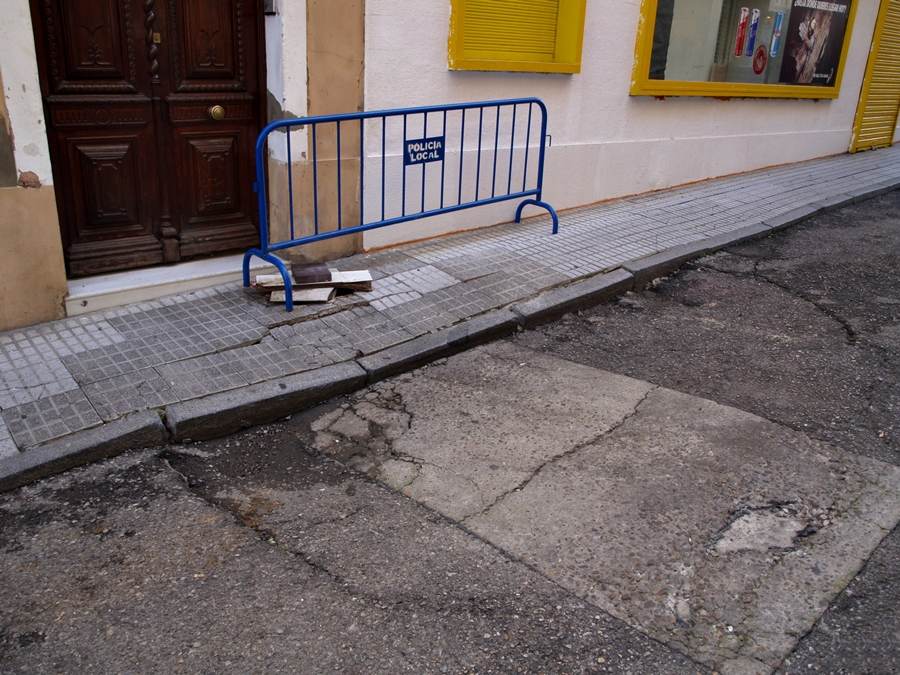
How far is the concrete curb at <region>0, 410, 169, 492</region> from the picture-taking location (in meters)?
3.51

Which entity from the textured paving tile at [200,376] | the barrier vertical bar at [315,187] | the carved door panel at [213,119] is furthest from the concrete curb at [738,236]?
the textured paving tile at [200,376]

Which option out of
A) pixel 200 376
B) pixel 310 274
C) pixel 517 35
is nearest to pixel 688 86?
pixel 517 35

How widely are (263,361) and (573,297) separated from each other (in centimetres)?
255

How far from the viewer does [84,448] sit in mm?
3664

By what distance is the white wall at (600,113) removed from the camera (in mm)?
6387

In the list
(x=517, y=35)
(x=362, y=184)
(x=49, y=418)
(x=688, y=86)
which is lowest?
(x=49, y=418)

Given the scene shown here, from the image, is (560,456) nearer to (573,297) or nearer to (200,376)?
(200,376)

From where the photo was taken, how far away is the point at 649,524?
337 cm

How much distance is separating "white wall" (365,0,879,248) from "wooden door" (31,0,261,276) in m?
1.14

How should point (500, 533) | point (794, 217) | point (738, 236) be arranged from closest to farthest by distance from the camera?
1. point (500, 533)
2. point (738, 236)
3. point (794, 217)

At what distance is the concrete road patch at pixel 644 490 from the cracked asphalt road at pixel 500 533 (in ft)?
0.04

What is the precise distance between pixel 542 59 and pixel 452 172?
184cm

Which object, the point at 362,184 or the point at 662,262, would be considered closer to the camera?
the point at 362,184

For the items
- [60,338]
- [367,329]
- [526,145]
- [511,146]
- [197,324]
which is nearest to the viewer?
[60,338]
